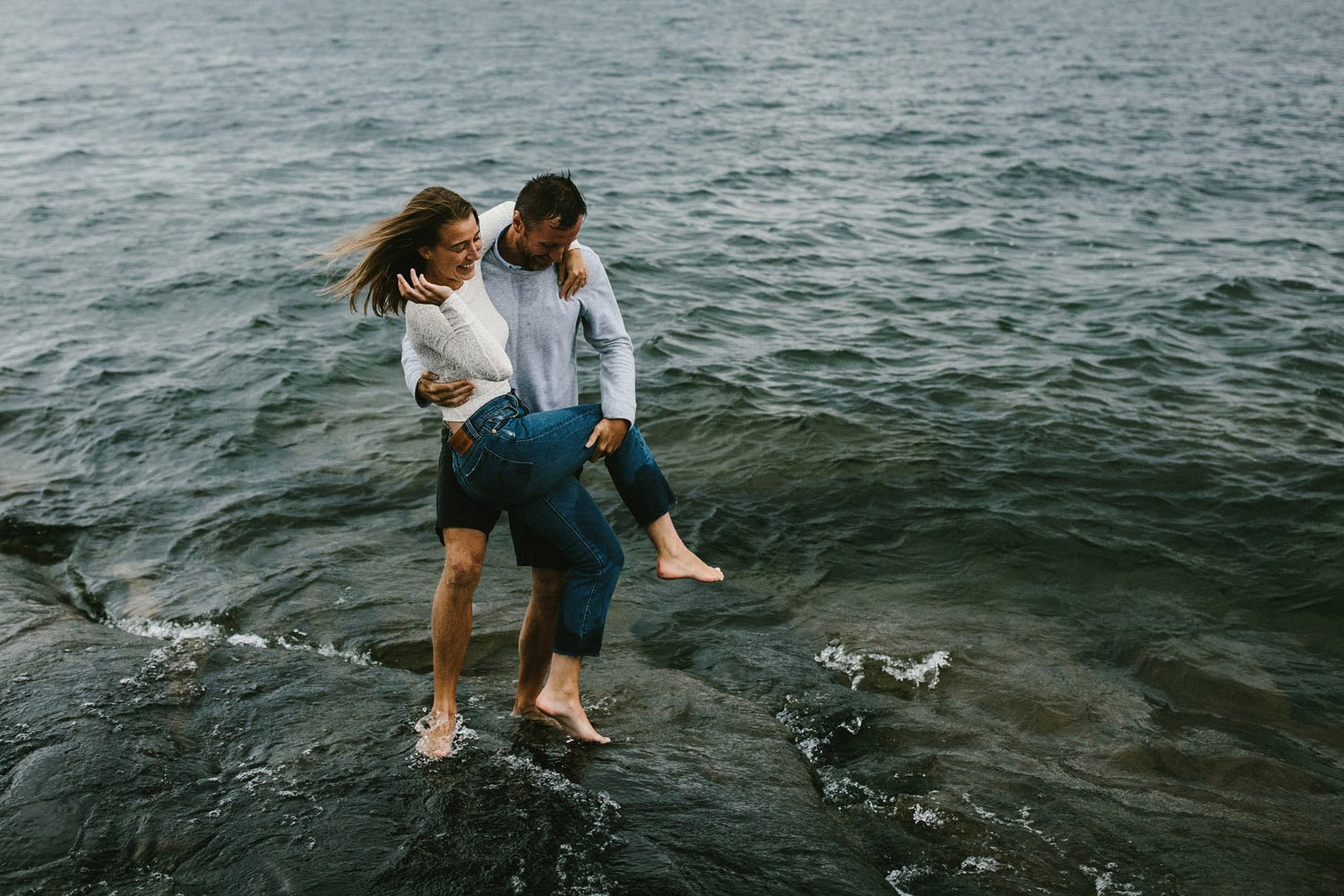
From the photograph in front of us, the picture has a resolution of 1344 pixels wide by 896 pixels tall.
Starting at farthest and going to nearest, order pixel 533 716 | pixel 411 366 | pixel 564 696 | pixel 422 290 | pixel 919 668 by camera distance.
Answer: pixel 919 668 < pixel 533 716 < pixel 564 696 < pixel 411 366 < pixel 422 290

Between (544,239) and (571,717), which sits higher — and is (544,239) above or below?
above

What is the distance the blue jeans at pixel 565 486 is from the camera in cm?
404

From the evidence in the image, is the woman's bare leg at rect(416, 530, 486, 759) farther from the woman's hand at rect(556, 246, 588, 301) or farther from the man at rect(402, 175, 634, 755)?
the woman's hand at rect(556, 246, 588, 301)

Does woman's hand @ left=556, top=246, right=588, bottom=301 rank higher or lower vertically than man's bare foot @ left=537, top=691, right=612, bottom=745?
higher

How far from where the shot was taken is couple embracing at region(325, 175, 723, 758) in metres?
3.90

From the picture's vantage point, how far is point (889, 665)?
5.96 m

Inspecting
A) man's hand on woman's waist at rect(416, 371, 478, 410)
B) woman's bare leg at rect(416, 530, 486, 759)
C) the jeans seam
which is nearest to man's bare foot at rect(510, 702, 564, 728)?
woman's bare leg at rect(416, 530, 486, 759)

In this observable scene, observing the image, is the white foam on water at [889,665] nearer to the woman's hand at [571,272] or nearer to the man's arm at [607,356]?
the man's arm at [607,356]

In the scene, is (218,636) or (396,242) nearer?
(396,242)

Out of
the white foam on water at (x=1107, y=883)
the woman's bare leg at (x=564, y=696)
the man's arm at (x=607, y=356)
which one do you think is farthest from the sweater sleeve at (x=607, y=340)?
the white foam on water at (x=1107, y=883)

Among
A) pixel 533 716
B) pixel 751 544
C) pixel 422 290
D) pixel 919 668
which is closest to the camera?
pixel 422 290

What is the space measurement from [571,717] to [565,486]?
1040mm

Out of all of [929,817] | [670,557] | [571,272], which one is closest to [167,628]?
[670,557]

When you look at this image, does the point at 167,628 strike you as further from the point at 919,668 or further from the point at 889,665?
the point at 919,668
